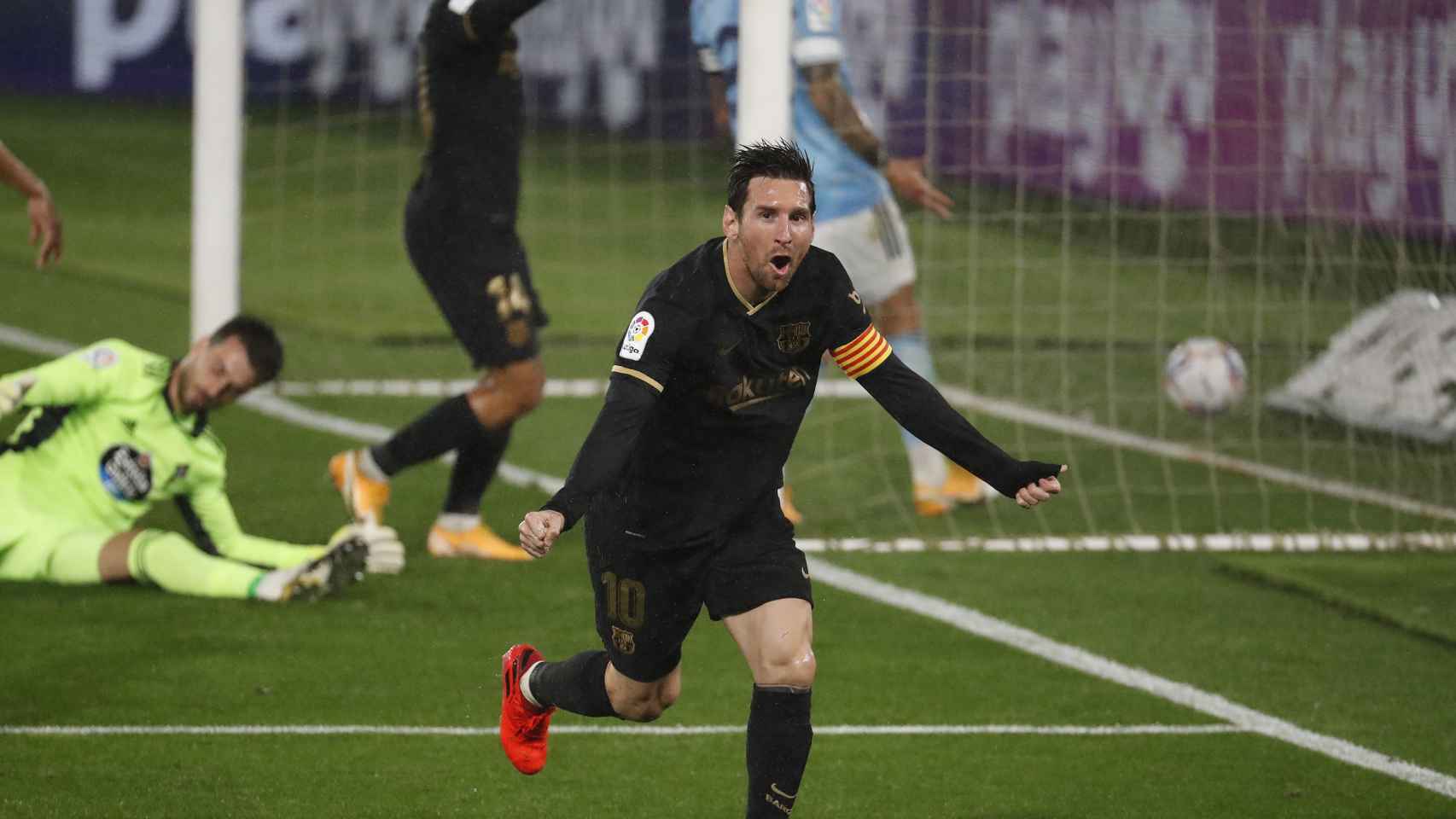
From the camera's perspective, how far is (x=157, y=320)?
38.3ft

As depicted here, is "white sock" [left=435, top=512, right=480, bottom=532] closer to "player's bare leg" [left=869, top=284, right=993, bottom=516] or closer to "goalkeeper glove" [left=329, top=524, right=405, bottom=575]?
"goalkeeper glove" [left=329, top=524, right=405, bottom=575]

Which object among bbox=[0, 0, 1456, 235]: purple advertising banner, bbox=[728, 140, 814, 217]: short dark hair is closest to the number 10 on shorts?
bbox=[728, 140, 814, 217]: short dark hair

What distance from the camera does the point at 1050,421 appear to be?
381 inches

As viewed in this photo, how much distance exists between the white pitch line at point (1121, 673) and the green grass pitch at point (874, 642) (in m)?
0.05

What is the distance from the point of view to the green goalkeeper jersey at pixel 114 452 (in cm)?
652

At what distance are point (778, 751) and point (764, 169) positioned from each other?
1144 mm

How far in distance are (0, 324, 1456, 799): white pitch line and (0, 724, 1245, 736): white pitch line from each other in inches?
6.2

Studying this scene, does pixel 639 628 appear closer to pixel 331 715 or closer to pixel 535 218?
pixel 331 715

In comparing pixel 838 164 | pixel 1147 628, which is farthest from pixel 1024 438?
pixel 1147 628

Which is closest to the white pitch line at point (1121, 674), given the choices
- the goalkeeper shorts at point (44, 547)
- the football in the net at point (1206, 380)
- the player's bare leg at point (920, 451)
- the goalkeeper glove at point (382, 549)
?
the player's bare leg at point (920, 451)

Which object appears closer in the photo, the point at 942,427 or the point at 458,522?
the point at 942,427

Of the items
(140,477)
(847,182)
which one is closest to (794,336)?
(140,477)

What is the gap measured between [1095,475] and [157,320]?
558 cm

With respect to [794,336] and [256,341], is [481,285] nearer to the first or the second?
[256,341]
